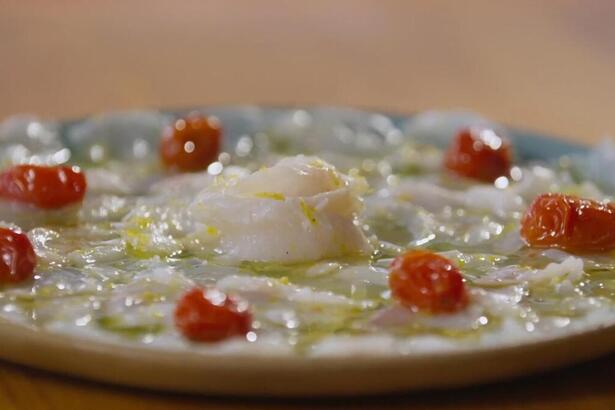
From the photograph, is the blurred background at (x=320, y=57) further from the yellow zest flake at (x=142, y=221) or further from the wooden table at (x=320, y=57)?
the yellow zest flake at (x=142, y=221)

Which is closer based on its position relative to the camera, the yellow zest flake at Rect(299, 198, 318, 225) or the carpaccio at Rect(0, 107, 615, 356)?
the carpaccio at Rect(0, 107, 615, 356)

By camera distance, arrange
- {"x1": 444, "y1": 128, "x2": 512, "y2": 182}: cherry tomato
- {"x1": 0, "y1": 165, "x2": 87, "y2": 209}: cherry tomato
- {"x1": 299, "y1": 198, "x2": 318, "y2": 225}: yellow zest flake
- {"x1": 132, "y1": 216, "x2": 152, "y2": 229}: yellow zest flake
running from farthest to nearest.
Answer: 1. {"x1": 444, "y1": 128, "x2": 512, "y2": 182}: cherry tomato
2. {"x1": 0, "y1": 165, "x2": 87, "y2": 209}: cherry tomato
3. {"x1": 132, "y1": 216, "x2": 152, "y2": 229}: yellow zest flake
4. {"x1": 299, "y1": 198, "x2": 318, "y2": 225}: yellow zest flake

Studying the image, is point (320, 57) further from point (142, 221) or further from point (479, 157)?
point (142, 221)

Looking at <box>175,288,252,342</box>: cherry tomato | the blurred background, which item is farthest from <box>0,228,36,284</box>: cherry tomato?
the blurred background

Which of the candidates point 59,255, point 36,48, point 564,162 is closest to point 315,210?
point 59,255

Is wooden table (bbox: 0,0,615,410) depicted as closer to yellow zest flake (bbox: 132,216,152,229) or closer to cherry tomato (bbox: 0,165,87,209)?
cherry tomato (bbox: 0,165,87,209)

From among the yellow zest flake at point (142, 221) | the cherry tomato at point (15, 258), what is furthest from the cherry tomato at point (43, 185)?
the cherry tomato at point (15, 258)
